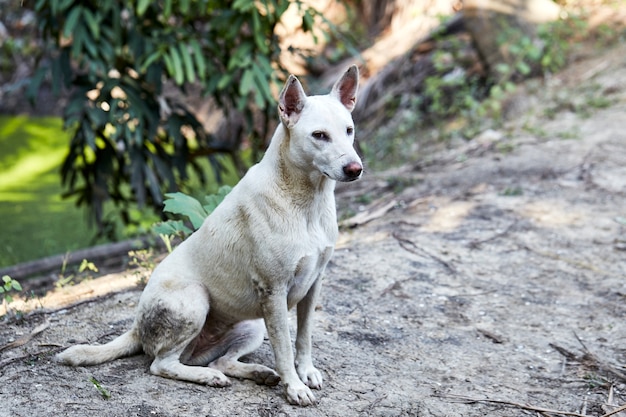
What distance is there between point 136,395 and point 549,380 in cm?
182

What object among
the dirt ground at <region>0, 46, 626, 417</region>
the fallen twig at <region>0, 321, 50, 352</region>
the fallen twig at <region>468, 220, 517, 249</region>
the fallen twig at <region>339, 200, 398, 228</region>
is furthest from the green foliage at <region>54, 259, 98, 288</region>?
the fallen twig at <region>468, 220, 517, 249</region>

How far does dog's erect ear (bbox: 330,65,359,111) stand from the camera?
2926 millimetres

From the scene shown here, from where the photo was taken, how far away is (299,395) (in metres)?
2.90

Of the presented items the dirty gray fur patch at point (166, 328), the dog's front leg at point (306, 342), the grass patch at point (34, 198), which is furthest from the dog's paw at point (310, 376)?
the grass patch at point (34, 198)

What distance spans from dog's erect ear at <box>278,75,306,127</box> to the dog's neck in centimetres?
7

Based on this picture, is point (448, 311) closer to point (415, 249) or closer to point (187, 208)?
point (415, 249)

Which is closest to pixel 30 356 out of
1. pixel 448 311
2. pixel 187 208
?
pixel 187 208

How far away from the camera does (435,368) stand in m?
3.43

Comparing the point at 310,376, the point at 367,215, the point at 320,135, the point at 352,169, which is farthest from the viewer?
Answer: the point at 367,215

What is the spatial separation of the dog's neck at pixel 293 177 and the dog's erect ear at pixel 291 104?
0.07m

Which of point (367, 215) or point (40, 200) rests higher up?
point (367, 215)

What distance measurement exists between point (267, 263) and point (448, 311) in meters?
1.56

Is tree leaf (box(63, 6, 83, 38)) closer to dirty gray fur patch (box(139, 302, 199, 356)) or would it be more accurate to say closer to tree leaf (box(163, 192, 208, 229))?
tree leaf (box(163, 192, 208, 229))

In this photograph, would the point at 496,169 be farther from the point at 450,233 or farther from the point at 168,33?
the point at 168,33
